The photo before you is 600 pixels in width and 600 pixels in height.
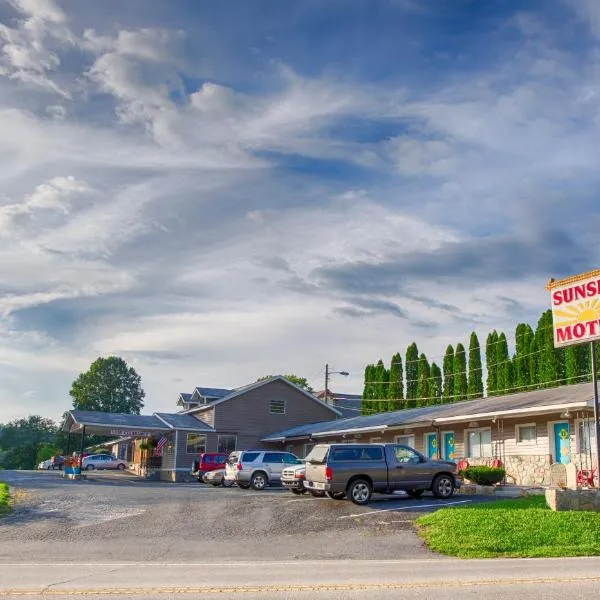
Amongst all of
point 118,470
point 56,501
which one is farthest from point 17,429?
point 56,501

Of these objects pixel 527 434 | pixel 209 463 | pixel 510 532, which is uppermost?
pixel 527 434

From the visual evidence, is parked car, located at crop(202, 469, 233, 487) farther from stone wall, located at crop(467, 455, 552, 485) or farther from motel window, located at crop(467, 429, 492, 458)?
stone wall, located at crop(467, 455, 552, 485)

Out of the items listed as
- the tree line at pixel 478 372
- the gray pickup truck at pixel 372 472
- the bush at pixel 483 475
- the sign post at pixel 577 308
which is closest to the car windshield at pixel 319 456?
the gray pickup truck at pixel 372 472

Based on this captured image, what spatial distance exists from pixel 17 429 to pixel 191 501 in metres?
114

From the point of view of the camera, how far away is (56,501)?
79.0 feet

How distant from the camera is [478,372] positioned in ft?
170

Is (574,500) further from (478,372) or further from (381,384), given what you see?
(381,384)

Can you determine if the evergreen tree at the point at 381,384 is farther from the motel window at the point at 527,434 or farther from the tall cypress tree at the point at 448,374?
the motel window at the point at 527,434

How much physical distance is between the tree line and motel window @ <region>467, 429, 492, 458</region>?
12.6 m

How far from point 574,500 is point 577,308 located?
220 inches

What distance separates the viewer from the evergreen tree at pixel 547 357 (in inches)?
1742

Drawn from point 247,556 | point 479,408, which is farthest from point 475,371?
point 247,556

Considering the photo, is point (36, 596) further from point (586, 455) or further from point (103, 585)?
point (586, 455)

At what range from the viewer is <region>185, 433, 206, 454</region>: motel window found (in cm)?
4900
